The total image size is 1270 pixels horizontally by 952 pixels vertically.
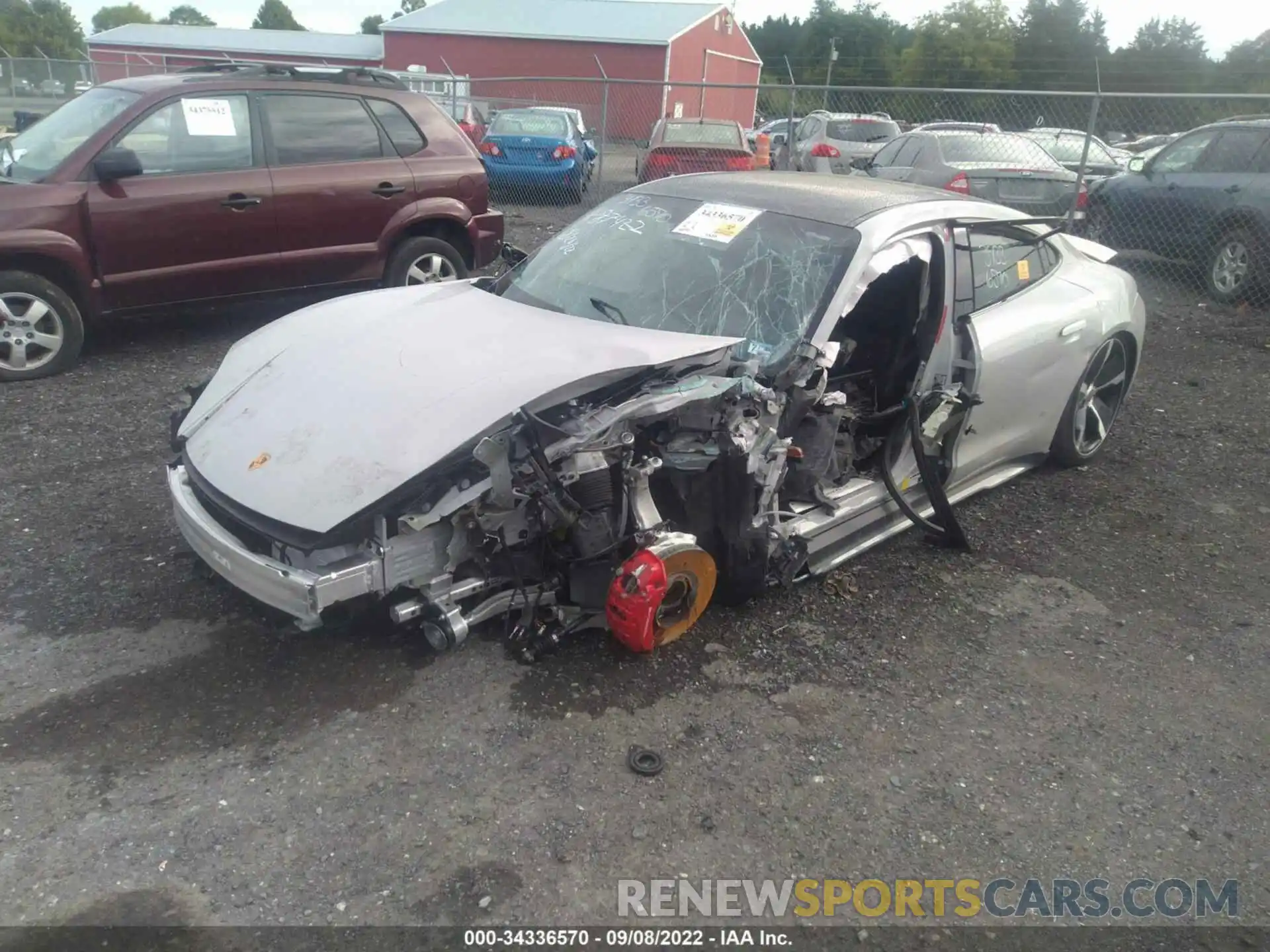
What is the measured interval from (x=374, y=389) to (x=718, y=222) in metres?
1.69

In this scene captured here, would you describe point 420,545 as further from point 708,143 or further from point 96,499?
point 708,143

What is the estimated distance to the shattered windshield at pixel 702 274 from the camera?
12.0 feet

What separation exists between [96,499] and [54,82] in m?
20.4

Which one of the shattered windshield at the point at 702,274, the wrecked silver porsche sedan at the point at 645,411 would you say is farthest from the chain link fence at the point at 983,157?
the wrecked silver porsche sedan at the point at 645,411

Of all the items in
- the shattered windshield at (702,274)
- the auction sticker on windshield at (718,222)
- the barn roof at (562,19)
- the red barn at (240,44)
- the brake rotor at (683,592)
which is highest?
the barn roof at (562,19)

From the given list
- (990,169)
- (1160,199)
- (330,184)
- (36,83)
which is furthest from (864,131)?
(36,83)

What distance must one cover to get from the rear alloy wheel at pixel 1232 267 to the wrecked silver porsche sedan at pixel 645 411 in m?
5.21

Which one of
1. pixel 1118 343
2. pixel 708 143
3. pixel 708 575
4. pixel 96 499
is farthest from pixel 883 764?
pixel 708 143

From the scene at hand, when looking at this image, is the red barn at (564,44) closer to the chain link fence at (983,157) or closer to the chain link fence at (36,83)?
the chain link fence at (983,157)

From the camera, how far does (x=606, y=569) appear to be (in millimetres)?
3229

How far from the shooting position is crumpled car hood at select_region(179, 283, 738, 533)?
291 centimetres

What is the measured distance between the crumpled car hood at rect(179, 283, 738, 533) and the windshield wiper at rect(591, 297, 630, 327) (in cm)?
11

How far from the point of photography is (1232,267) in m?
8.92

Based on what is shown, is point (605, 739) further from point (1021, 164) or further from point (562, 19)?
point (562, 19)
